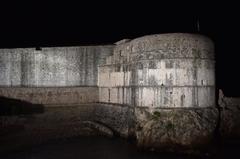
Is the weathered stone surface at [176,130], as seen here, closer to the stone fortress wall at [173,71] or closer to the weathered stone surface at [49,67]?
the stone fortress wall at [173,71]

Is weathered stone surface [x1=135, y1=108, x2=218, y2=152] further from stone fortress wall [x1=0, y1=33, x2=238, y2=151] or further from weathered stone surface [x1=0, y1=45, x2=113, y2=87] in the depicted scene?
weathered stone surface [x1=0, y1=45, x2=113, y2=87]

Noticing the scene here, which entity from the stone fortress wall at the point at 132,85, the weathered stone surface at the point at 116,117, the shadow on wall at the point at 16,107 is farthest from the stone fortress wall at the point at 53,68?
the shadow on wall at the point at 16,107

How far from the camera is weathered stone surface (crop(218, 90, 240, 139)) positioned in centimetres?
2388

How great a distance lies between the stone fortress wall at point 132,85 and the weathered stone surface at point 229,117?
5.23 feet

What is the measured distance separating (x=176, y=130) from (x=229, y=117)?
248 inches

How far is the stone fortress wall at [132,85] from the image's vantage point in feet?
67.9

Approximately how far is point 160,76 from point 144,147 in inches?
206

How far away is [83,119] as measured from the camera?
27.4 meters

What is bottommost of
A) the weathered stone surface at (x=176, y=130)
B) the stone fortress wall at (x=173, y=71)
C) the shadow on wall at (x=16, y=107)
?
the weathered stone surface at (x=176, y=130)

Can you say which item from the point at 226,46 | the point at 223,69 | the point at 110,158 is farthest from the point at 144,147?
the point at 226,46

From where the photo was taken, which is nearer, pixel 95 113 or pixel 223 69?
pixel 95 113

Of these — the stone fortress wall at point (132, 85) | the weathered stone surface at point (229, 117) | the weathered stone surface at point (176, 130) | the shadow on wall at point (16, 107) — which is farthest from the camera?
the shadow on wall at point (16, 107)

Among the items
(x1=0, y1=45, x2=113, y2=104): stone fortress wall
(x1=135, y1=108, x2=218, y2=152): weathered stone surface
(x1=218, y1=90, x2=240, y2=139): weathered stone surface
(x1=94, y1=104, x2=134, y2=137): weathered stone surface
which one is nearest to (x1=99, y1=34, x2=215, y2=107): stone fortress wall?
(x1=135, y1=108, x2=218, y2=152): weathered stone surface

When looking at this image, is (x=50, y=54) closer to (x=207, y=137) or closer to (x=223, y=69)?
(x=207, y=137)
